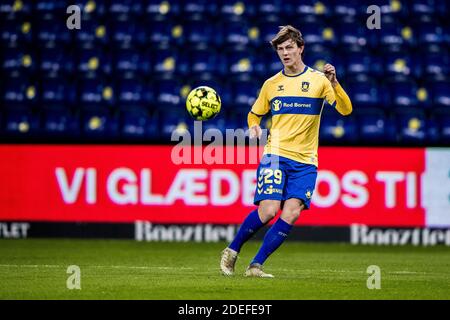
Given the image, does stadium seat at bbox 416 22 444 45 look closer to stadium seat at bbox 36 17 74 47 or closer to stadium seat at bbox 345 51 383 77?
stadium seat at bbox 345 51 383 77

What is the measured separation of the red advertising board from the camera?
1323cm

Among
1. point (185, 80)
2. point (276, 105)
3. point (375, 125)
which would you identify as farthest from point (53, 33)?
point (276, 105)

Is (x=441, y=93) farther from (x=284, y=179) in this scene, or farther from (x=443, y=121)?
(x=284, y=179)

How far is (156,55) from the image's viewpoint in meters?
15.9

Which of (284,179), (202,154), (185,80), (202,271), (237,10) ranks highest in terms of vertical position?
(237,10)

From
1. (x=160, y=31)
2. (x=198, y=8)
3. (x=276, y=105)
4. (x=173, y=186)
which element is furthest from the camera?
(x=198, y=8)

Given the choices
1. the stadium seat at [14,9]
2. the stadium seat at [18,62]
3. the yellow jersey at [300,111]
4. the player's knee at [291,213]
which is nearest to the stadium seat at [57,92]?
the stadium seat at [18,62]

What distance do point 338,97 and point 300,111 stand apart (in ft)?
1.18

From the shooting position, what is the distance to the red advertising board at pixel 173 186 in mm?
13234

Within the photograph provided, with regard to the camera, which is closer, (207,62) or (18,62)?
(207,62)

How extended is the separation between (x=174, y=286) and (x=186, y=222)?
5640mm

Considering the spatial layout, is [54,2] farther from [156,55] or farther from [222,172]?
[222,172]

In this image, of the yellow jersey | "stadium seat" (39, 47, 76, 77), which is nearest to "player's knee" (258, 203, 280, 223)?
the yellow jersey

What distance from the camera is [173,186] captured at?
43.9 ft
